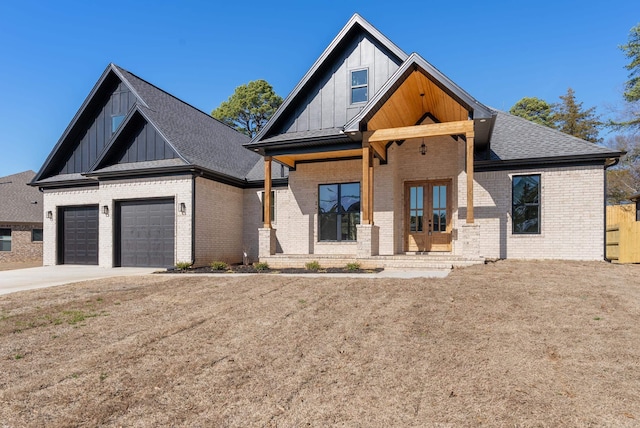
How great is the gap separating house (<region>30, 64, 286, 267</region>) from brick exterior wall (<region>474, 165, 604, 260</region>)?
25.5 feet

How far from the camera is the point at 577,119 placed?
1134 inches

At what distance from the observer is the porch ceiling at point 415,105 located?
10.9 meters

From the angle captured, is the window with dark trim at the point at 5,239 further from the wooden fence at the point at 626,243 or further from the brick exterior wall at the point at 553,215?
the wooden fence at the point at 626,243

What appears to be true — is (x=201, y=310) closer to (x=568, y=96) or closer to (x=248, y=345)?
(x=248, y=345)

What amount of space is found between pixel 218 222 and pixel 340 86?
22.0ft

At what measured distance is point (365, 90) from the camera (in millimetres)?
12914

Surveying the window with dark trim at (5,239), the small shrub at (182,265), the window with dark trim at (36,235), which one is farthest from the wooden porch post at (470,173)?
the window with dark trim at (5,239)

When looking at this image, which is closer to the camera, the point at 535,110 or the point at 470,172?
the point at 470,172

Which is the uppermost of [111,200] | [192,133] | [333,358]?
[192,133]

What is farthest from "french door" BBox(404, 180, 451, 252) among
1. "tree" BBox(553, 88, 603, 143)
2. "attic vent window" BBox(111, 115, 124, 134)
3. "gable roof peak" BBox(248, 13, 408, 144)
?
"tree" BBox(553, 88, 603, 143)

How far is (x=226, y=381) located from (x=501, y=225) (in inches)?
433

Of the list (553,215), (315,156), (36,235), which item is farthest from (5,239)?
→ (553,215)

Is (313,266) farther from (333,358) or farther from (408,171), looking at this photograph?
(333,358)

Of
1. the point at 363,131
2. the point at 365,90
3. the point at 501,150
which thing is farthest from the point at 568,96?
the point at 363,131
